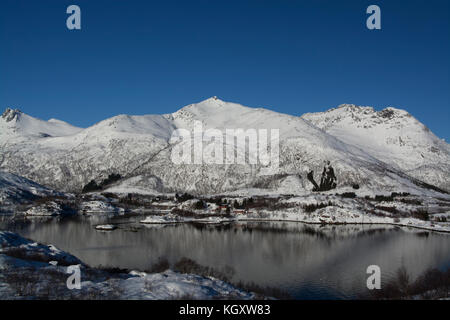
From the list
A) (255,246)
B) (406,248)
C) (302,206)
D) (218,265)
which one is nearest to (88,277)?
(218,265)

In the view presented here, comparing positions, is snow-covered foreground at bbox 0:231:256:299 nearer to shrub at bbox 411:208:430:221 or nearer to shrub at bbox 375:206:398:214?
shrub at bbox 411:208:430:221

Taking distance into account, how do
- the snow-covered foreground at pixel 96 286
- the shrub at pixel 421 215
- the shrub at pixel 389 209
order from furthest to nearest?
the shrub at pixel 389 209 < the shrub at pixel 421 215 < the snow-covered foreground at pixel 96 286

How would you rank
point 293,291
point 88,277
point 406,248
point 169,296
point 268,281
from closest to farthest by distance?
point 169,296 → point 88,277 → point 293,291 → point 268,281 → point 406,248

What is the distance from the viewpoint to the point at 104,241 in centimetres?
8519

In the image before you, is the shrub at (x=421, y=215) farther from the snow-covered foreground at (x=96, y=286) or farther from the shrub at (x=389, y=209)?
the snow-covered foreground at (x=96, y=286)

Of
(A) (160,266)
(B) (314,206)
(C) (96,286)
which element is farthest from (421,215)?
(C) (96,286)

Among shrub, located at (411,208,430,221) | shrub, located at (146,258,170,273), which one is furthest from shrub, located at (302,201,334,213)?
shrub, located at (146,258,170,273)

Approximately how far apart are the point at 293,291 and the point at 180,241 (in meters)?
46.8

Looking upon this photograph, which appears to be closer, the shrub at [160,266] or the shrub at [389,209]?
the shrub at [160,266]

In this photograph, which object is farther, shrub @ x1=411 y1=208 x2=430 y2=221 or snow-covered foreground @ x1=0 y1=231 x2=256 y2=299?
shrub @ x1=411 y1=208 x2=430 y2=221

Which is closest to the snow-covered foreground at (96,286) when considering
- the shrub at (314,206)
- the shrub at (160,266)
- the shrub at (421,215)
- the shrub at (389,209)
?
the shrub at (160,266)
